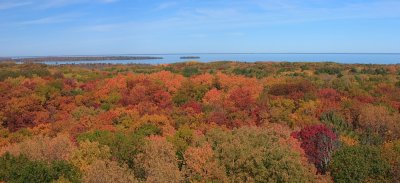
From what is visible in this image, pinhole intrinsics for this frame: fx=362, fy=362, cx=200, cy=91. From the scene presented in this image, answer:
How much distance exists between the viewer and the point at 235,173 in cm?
1908

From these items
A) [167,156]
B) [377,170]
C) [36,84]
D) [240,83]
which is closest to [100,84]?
[36,84]

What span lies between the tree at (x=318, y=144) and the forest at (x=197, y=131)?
8cm

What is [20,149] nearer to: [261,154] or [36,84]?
[261,154]

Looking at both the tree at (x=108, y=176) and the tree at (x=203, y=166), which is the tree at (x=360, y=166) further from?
the tree at (x=108, y=176)

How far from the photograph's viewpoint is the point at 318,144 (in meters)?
24.0

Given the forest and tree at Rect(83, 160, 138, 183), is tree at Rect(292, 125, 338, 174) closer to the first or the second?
the forest

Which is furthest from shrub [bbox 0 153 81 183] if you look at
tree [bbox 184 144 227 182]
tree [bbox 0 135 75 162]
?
tree [bbox 184 144 227 182]

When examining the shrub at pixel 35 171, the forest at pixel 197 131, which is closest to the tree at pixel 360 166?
the forest at pixel 197 131

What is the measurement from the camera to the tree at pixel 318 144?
22975 mm

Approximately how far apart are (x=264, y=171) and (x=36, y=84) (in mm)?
35923

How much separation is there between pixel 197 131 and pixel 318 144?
30.0 ft

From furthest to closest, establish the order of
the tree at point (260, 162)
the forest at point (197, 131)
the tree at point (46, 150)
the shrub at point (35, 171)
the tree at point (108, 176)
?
the tree at point (46, 150), the forest at point (197, 131), the tree at point (260, 162), the shrub at point (35, 171), the tree at point (108, 176)

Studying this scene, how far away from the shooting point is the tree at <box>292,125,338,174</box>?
75.4 ft

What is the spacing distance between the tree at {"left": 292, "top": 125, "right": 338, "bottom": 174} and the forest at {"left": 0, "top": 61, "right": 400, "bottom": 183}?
0.26 feet
